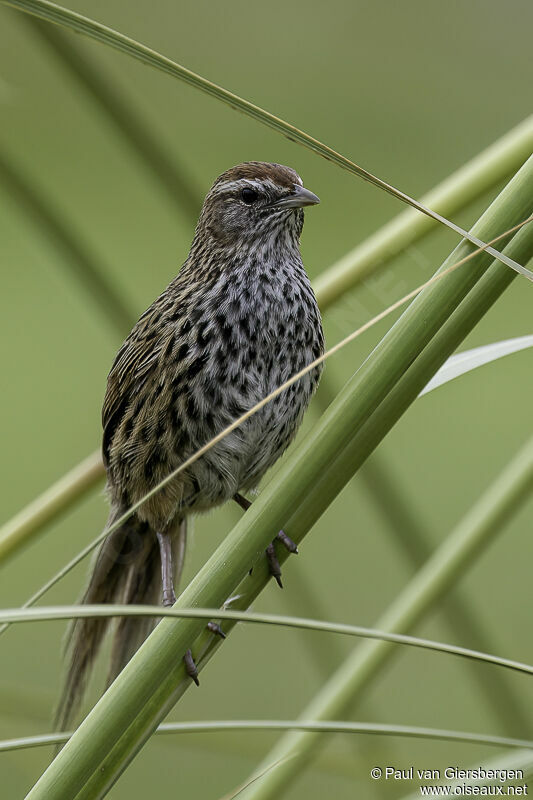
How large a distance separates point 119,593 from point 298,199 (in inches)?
25.3

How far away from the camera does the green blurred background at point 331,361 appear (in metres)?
1.74

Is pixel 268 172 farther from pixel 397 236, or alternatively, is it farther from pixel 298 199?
pixel 397 236

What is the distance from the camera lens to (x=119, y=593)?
47.3 inches

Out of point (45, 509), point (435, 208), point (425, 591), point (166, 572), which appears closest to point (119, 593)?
point (166, 572)

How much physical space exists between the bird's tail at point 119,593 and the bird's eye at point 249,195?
0.51 m

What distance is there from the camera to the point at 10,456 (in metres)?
2.41

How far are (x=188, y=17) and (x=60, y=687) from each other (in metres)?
2.36

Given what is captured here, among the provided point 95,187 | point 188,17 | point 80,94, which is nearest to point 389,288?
point 80,94

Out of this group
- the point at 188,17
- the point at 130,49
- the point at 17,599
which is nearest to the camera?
the point at 130,49

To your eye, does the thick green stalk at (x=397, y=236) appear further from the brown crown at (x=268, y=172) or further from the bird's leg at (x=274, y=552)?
the bird's leg at (x=274, y=552)

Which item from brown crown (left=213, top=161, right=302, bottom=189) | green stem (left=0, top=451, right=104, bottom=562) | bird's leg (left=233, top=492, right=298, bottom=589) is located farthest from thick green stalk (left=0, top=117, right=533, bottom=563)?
Answer: bird's leg (left=233, top=492, right=298, bottom=589)

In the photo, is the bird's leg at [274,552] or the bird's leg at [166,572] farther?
the bird's leg at [166,572]

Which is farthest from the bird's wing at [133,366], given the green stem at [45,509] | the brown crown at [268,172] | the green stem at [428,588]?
the green stem at [428,588]

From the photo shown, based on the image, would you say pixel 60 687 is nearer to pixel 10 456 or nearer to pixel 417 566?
pixel 417 566
